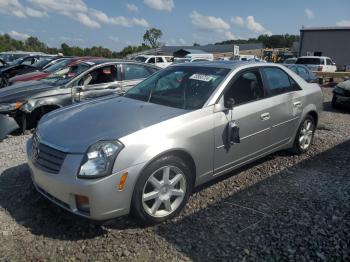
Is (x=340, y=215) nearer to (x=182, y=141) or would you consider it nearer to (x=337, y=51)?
(x=182, y=141)

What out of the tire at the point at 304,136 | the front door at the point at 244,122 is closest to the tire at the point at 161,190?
the front door at the point at 244,122

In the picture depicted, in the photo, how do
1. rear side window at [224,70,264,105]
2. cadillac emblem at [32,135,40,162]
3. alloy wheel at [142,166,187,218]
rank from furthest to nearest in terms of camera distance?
rear side window at [224,70,264,105] < cadillac emblem at [32,135,40,162] < alloy wheel at [142,166,187,218]

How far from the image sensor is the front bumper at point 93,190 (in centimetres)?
286

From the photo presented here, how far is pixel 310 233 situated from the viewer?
3211mm

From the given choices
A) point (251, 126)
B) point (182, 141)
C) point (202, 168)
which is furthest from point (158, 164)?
point (251, 126)

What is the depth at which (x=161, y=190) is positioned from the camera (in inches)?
129

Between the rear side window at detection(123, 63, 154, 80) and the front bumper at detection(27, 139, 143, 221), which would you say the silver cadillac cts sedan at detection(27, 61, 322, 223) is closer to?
the front bumper at detection(27, 139, 143, 221)

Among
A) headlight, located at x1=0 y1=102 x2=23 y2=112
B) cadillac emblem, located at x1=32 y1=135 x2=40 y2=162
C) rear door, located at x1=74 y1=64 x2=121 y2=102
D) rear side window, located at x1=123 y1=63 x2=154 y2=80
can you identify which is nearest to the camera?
cadillac emblem, located at x1=32 y1=135 x2=40 y2=162

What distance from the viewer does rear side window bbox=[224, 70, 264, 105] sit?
4007mm

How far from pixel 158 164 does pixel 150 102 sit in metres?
1.13

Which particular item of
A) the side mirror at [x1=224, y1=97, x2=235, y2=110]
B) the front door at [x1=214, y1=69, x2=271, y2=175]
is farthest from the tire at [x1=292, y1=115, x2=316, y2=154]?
the side mirror at [x1=224, y1=97, x2=235, y2=110]

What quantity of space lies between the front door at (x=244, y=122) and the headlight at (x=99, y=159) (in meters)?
1.24

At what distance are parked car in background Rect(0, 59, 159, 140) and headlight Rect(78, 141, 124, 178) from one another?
3.78 meters

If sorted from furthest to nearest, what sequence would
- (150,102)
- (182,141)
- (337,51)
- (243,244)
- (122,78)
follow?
1. (337,51)
2. (122,78)
3. (150,102)
4. (182,141)
5. (243,244)
